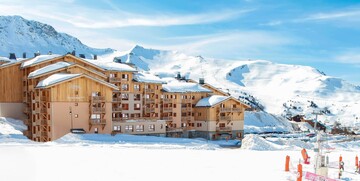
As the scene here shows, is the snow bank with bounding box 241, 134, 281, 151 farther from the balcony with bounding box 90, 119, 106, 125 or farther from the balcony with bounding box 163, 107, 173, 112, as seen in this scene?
the balcony with bounding box 163, 107, 173, 112

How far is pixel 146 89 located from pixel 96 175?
45.6 metres

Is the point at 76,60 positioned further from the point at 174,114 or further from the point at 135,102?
the point at 174,114

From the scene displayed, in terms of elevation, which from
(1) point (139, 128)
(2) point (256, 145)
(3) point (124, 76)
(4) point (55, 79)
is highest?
(3) point (124, 76)

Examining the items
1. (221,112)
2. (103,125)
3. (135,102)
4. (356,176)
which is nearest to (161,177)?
(356,176)

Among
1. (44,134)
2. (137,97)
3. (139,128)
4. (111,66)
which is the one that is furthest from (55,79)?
(137,97)

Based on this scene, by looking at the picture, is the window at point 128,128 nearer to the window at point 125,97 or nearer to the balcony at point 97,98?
the window at point 125,97

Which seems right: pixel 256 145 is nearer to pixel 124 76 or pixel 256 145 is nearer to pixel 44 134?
pixel 124 76

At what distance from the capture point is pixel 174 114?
2539 inches

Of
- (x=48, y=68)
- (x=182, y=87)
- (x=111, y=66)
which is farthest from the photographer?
(x=182, y=87)

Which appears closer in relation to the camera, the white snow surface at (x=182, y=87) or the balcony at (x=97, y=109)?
the balcony at (x=97, y=109)

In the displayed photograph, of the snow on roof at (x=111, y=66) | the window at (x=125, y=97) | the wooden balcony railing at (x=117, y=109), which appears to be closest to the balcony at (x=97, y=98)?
the wooden balcony railing at (x=117, y=109)

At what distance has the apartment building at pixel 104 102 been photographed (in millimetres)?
45688

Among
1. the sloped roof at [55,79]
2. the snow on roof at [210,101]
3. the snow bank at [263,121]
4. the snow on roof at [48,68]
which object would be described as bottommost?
the snow bank at [263,121]

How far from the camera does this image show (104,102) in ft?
158
